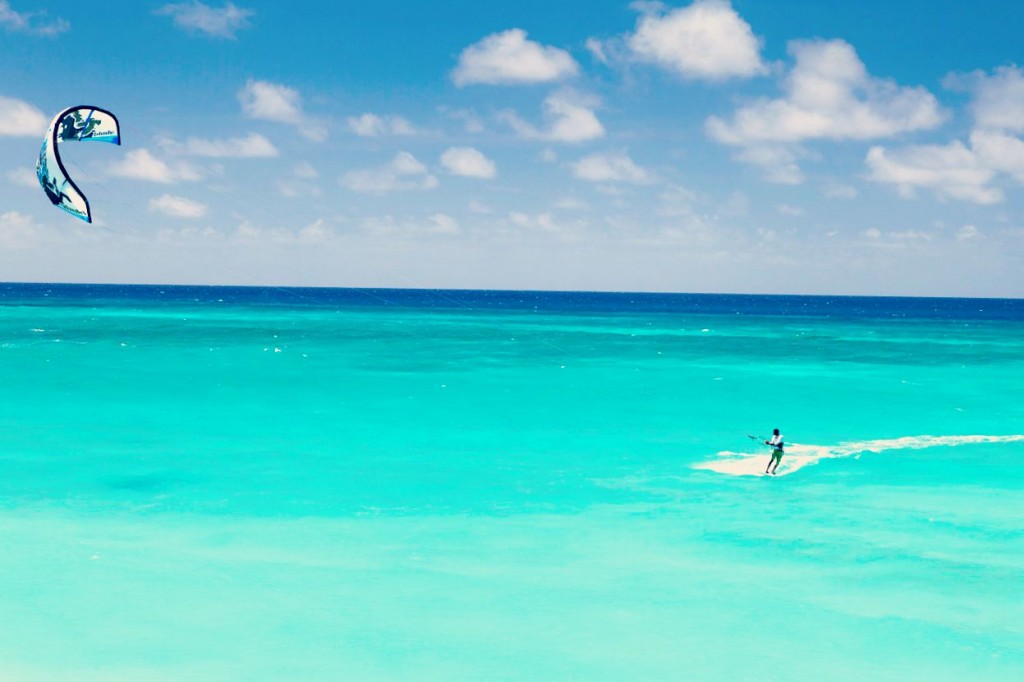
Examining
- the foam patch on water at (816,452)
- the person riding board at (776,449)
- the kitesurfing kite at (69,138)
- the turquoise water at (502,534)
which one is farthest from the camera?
the foam patch on water at (816,452)

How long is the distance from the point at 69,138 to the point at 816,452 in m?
23.0

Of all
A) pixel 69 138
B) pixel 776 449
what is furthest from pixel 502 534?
pixel 69 138

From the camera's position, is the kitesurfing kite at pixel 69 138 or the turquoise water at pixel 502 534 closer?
the turquoise water at pixel 502 534

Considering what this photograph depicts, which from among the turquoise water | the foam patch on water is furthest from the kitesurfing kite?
the foam patch on water

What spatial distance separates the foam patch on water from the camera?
1051 inches

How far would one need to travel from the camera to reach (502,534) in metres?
19.9

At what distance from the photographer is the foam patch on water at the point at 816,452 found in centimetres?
2669

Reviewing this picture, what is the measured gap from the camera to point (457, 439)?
30.8 metres

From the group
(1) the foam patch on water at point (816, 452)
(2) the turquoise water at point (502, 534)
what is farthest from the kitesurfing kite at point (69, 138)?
(1) the foam patch on water at point (816, 452)

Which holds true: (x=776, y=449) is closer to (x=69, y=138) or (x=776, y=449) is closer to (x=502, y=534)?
(x=502, y=534)

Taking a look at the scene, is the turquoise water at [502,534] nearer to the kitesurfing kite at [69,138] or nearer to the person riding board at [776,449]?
the person riding board at [776,449]

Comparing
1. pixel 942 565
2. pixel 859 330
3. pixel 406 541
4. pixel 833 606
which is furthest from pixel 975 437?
pixel 859 330

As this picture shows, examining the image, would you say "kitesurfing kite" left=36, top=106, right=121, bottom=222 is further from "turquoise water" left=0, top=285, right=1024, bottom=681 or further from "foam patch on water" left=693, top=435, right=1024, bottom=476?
"foam patch on water" left=693, top=435, right=1024, bottom=476

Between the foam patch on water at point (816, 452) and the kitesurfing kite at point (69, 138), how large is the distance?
58.3ft
